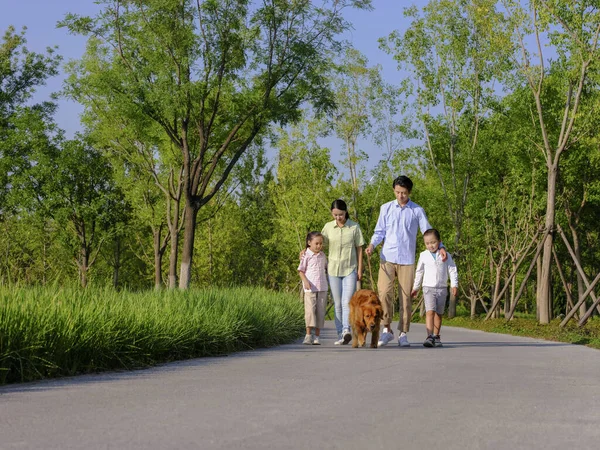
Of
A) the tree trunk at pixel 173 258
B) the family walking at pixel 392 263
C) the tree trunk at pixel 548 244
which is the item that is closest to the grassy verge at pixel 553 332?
the tree trunk at pixel 548 244

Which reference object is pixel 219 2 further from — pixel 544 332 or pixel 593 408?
pixel 593 408

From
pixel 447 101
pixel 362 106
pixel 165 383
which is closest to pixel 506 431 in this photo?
pixel 165 383

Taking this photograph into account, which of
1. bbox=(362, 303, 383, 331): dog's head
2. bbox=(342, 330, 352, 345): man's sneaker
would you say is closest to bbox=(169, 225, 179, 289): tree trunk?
bbox=(342, 330, 352, 345): man's sneaker

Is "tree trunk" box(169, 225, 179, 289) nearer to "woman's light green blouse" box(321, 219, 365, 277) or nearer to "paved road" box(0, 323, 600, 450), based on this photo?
"woman's light green blouse" box(321, 219, 365, 277)

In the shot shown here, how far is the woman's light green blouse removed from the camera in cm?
1380

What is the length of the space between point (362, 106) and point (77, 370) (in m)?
35.4

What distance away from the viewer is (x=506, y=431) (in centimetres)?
586

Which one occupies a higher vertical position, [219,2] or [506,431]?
[219,2]

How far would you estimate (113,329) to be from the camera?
1016cm

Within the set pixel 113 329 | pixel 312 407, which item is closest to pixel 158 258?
pixel 113 329

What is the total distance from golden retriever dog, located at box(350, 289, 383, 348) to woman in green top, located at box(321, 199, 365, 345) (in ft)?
1.88

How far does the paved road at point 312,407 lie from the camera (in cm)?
539

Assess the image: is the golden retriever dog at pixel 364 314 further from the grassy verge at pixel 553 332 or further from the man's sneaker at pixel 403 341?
the grassy verge at pixel 553 332

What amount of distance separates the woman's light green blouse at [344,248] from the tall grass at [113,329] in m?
1.54
